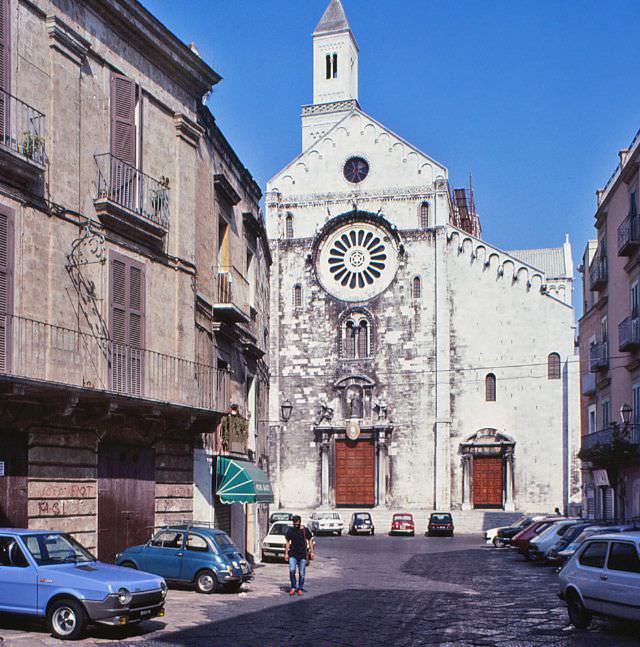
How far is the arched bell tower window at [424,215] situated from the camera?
55.3 m

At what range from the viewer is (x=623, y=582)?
1404 cm

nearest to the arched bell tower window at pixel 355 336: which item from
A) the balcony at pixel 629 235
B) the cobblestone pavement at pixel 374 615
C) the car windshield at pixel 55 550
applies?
the balcony at pixel 629 235

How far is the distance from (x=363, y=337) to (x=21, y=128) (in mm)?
40333

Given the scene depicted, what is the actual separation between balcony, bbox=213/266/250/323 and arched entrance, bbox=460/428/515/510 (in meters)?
28.7

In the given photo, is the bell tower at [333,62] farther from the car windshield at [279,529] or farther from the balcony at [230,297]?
the balcony at [230,297]

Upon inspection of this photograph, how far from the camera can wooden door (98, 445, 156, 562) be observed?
18.5 meters

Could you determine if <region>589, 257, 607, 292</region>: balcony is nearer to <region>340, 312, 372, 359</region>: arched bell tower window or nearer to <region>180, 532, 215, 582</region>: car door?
<region>340, 312, 372, 359</region>: arched bell tower window

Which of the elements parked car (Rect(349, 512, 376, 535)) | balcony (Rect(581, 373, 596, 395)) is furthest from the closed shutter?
parked car (Rect(349, 512, 376, 535))

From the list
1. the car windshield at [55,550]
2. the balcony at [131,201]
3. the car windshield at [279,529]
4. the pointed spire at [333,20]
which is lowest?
the car windshield at [279,529]

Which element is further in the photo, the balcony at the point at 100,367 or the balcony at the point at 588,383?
the balcony at the point at 588,383

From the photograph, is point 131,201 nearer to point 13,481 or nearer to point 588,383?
point 13,481

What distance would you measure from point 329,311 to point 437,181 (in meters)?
9.62

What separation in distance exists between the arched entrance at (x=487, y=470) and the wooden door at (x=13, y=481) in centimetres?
3911

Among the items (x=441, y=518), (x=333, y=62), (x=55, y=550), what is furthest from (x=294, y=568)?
(x=333, y=62)
